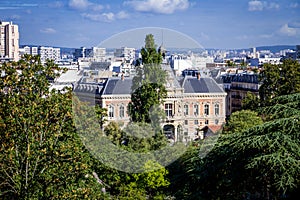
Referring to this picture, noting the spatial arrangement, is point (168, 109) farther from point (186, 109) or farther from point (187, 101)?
point (187, 101)

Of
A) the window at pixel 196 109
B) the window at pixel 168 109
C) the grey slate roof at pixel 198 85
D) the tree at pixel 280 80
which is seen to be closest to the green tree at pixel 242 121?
the window at pixel 168 109

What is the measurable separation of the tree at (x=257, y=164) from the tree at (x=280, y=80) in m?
12.5

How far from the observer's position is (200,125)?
67.7 ft

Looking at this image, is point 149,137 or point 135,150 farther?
point 149,137

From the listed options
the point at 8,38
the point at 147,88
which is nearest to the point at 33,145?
the point at 147,88

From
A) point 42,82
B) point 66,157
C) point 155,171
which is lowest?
point 155,171

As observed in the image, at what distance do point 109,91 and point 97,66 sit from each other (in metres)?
1.66

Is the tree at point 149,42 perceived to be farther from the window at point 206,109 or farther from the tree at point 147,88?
the window at point 206,109

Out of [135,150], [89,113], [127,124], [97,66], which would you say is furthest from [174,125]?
[97,66]

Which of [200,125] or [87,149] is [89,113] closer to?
[87,149]

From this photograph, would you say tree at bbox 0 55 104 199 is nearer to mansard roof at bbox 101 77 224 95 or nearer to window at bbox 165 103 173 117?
window at bbox 165 103 173 117

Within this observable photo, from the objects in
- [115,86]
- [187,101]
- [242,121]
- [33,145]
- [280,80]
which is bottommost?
[242,121]

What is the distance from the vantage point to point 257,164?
261 inches

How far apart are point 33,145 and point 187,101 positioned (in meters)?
15.1
